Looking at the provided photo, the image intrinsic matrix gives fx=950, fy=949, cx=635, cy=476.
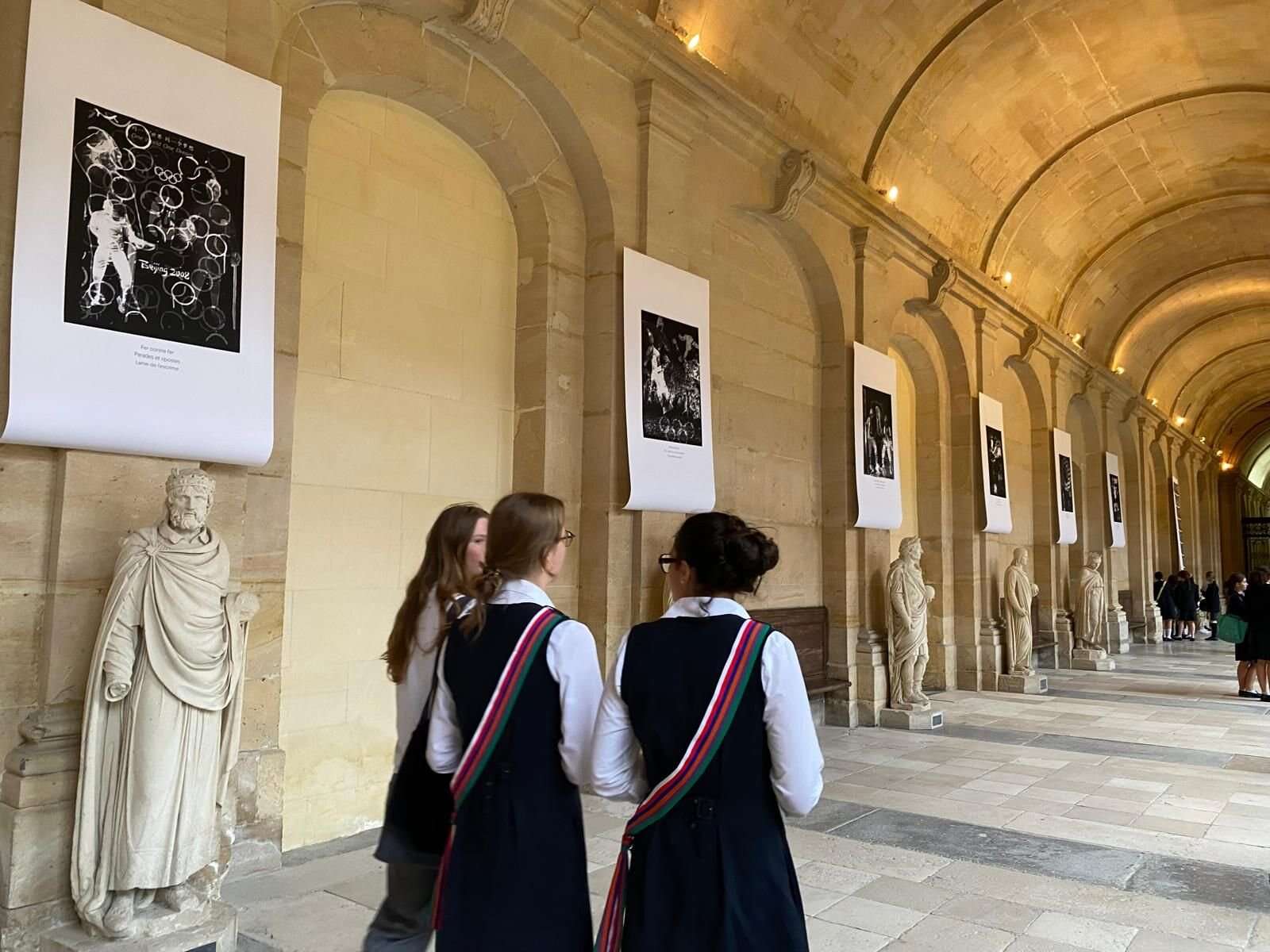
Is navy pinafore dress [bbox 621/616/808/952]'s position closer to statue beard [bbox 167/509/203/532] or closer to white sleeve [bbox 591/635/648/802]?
white sleeve [bbox 591/635/648/802]

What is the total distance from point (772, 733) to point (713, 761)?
0.14 meters

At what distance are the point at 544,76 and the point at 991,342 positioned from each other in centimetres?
948

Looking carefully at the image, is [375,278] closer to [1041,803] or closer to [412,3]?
[412,3]

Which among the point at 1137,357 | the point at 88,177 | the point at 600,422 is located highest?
the point at 1137,357

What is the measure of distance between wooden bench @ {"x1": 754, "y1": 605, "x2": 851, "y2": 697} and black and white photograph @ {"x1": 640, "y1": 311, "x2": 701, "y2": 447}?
2.34 metres

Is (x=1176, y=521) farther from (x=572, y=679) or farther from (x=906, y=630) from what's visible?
(x=572, y=679)

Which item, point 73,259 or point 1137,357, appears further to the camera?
point 1137,357

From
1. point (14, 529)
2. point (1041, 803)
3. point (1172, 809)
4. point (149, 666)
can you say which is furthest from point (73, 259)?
point (1172, 809)

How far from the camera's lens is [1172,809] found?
20.4 ft

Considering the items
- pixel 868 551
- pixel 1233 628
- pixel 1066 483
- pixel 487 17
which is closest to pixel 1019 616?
pixel 1233 628

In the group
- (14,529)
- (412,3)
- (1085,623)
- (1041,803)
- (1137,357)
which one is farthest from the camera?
(1137,357)

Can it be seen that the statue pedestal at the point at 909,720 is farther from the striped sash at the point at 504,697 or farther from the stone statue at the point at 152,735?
the striped sash at the point at 504,697

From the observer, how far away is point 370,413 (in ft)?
19.2

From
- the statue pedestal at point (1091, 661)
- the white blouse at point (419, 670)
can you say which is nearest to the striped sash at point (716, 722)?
the white blouse at point (419, 670)
